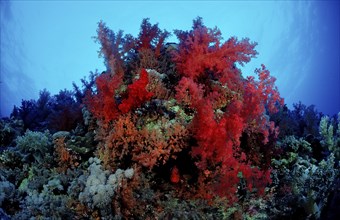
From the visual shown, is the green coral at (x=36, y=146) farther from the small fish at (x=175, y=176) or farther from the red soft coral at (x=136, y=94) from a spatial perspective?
the small fish at (x=175, y=176)

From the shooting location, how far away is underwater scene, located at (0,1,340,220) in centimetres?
353

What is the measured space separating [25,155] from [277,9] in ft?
274

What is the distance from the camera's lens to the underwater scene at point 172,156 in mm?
3527

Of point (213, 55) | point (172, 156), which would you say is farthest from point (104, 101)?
point (213, 55)

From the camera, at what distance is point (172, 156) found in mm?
3754

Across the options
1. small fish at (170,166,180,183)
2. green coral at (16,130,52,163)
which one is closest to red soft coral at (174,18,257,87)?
small fish at (170,166,180,183)

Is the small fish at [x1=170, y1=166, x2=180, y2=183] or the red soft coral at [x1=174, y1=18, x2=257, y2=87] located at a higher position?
the red soft coral at [x1=174, y1=18, x2=257, y2=87]

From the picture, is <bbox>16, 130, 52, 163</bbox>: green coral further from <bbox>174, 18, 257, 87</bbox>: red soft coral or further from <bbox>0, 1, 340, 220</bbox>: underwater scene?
<bbox>174, 18, 257, 87</bbox>: red soft coral

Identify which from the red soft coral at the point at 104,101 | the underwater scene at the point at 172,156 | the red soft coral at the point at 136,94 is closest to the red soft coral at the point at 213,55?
the underwater scene at the point at 172,156

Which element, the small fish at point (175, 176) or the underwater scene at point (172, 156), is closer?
the underwater scene at point (172, 156)

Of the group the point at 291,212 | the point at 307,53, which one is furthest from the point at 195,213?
the point at 307,53

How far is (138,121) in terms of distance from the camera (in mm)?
4184

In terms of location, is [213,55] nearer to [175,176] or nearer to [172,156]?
[172,156]

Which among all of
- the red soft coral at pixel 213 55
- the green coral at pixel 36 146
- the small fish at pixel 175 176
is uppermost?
the red soft coral at pixel 213 55
